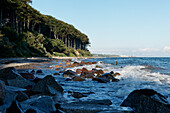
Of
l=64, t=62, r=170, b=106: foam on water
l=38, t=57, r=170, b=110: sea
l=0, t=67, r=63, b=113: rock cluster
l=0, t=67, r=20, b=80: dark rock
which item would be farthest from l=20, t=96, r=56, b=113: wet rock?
l=0, t=67, r=20, b=80: dark rock

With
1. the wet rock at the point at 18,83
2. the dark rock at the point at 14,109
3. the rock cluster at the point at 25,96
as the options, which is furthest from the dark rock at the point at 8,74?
the dark rock at the point at 14,109

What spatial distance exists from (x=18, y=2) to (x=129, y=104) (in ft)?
122

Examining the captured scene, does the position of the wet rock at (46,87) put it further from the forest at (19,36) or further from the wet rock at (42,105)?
the forest at (19,36)

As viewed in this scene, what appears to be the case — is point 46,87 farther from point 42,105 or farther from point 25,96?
point 42,105

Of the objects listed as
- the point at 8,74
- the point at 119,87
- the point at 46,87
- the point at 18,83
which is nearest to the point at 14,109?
the point at 46,87

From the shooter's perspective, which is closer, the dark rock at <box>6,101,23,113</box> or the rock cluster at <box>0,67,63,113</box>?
the dark rock at <box>6,101,23,113</box>

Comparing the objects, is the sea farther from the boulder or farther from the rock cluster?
the boulder

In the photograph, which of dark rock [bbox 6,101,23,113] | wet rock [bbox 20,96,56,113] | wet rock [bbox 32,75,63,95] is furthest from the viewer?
wet rock [bbox 32,75,63,95]

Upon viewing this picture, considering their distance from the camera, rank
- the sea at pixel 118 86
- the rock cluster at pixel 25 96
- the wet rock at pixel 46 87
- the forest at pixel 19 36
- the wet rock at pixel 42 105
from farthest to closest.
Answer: the forest at pixel 19 36 → the sea at pixel 118 86 → the wet rock at pixel 46 87 → the wet rock at pixel 42 105 → the rock cluster at pixel 25 96

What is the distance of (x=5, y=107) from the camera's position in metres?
2.32

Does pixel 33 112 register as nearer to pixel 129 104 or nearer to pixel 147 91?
pixel 129 104

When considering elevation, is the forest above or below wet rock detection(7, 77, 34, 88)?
above

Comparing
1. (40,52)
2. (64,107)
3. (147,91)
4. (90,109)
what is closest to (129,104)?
(147,91)

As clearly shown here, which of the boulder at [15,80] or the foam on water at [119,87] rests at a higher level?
the boulder at [15,80]
